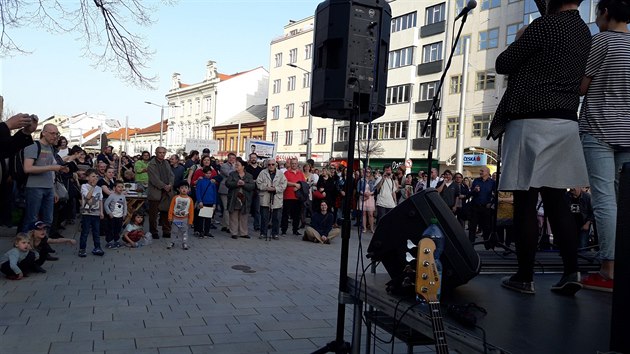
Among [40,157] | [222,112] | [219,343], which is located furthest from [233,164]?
[222,112]

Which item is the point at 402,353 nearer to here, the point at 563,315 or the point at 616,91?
the point at 563,315

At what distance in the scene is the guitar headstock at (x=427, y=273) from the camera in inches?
106

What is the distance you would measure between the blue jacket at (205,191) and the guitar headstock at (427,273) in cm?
971

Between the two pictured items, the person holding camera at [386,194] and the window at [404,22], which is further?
the window at [404,22]

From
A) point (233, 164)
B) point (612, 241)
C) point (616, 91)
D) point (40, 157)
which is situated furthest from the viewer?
point (233, 164)

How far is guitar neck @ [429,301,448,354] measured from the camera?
2406 millimetres

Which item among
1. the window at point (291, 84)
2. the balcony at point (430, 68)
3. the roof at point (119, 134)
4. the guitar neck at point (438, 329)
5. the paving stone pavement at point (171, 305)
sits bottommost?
the paving stone pavement at point (171, 305)

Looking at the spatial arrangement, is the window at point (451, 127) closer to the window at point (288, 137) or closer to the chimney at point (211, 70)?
the window at point (288, 137)

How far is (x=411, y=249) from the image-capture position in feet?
9.60

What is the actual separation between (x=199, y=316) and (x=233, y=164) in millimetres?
8112

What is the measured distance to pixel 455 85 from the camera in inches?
1412

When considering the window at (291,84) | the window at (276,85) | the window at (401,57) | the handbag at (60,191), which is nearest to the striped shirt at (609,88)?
the handbag at (60,191)

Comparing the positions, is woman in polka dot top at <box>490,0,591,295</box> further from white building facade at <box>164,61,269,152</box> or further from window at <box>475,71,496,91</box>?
white building facade at <box>164,61,269,152</box>

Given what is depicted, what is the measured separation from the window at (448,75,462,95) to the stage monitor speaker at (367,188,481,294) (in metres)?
34.3
